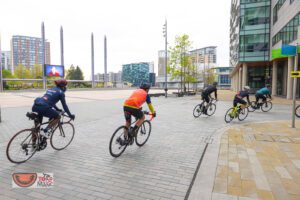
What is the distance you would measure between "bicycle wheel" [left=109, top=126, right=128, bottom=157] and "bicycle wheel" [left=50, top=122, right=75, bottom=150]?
4.91 ft

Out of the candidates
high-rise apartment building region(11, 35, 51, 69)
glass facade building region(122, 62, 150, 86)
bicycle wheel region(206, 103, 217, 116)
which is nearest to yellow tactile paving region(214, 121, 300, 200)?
bicycle wheel region(206, 103, 217, 116)

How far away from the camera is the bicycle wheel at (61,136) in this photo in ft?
18.2

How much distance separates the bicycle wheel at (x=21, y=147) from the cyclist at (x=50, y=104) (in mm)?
298

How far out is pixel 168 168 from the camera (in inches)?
180

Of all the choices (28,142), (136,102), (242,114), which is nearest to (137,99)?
(136,102)

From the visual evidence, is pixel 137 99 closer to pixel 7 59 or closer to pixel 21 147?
pixel 21 147

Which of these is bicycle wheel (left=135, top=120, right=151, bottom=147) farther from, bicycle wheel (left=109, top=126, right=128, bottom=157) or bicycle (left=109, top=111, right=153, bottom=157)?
bicycle wheel (left=109, top=126, right=128, bottom=157)

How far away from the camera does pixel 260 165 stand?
470 cm

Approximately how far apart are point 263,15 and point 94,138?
3378cm

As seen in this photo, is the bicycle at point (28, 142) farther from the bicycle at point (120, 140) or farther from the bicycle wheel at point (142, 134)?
the bicycle wheel at point (142, 134)

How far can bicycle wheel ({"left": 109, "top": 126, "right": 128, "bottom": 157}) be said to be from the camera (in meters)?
5.10

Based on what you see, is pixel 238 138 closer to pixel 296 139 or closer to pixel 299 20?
pixel 296 139

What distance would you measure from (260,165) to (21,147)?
514 cm

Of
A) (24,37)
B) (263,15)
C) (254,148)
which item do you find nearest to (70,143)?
(254,148)
